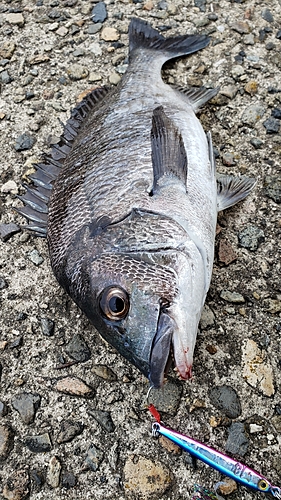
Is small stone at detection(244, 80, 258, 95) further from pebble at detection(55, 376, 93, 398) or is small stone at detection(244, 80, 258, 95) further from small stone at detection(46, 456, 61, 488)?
small stone at detection(46, 456, 61, 488)

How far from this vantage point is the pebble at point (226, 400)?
2.66m

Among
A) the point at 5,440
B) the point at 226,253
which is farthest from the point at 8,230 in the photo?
the point at 226,253

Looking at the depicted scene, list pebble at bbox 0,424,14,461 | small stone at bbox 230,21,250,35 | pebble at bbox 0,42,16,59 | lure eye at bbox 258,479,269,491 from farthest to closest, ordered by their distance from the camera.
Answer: pebble at bbox 0,42,16,59
small stone at bbox 230,21,250,35
pebble at bbox 0,424,14,461
lure eye at bbox 258,479,269,491

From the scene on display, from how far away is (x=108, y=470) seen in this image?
256cm

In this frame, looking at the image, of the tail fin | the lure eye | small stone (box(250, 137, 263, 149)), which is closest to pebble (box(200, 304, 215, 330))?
the lure eye

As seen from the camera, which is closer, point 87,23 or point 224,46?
point 224,46

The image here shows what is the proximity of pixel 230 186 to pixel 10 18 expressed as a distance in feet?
10.00

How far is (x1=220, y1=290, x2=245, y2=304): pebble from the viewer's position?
9.89ft

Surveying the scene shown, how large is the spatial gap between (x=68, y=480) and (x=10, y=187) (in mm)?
2179

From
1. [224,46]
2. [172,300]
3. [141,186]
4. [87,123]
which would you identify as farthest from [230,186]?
[224,46]

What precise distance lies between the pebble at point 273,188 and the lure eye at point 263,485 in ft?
6.16

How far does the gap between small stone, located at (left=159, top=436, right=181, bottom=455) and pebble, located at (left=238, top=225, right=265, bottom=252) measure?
136 cm

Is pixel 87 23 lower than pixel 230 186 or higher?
higher

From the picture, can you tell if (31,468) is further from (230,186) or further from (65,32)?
(65,32)
